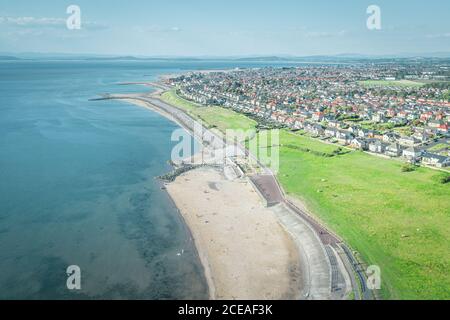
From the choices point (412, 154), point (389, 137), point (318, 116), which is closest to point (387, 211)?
point (412, 154)

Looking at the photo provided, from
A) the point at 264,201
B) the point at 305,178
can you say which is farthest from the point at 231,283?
the point at 305,178

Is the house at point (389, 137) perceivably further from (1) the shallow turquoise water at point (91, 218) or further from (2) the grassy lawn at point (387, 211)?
(1) the shallow turquoise water at point (91, 218)

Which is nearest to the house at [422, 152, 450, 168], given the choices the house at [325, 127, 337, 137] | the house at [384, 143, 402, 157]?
the house at [384, 143, 402, 157]

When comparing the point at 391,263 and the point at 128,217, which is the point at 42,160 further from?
the point at 391,263

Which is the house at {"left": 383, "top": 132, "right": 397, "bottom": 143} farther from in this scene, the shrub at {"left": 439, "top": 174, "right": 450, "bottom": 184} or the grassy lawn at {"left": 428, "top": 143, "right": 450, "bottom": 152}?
the shrub at {"left": 439, "top": 174, "right": 450, "bottom": 184}

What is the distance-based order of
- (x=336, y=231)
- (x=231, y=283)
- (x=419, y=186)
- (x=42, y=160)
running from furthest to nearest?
(x=42, y=160) → (x=419, y=186) → (x=336, y=231) → (x=231, y=283)

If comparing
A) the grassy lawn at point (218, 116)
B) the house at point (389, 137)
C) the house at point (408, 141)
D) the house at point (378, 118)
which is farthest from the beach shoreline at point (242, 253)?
the house at point (378, 118)
